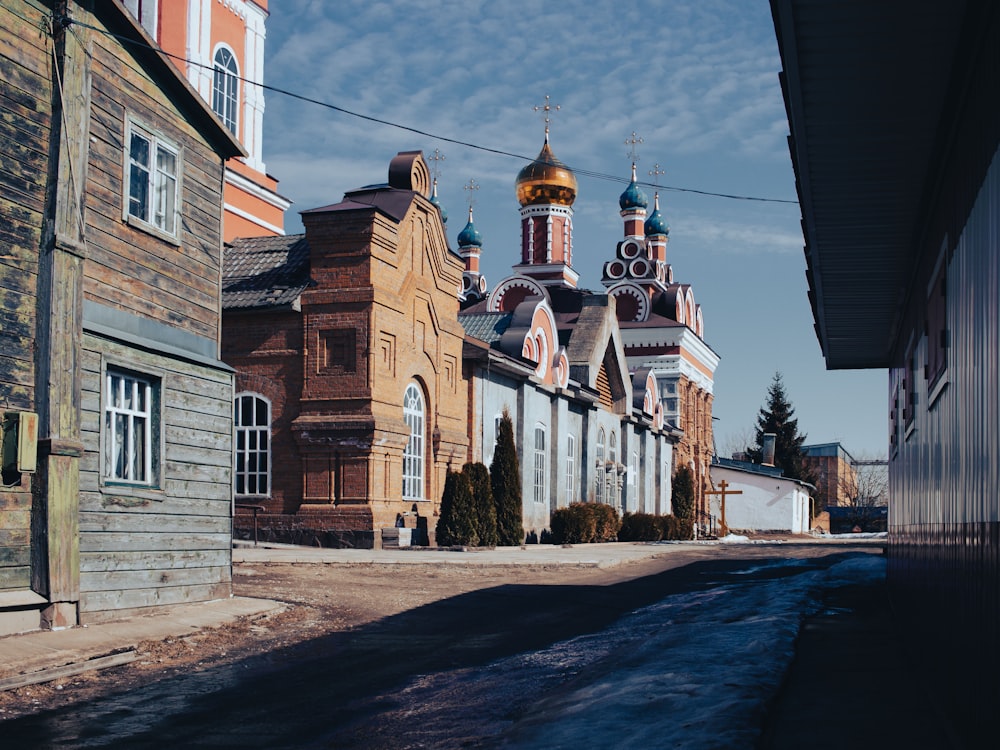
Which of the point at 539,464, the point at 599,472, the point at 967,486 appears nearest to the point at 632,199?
the point at 599,472

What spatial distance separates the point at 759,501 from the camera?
219ft

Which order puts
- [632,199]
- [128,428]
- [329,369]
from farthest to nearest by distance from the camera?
[632,199] < [329,369] < [128,428]

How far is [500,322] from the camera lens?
37.1m

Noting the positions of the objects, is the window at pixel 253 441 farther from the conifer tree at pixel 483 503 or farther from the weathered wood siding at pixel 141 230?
the weathered wood siding at pixel 141 230

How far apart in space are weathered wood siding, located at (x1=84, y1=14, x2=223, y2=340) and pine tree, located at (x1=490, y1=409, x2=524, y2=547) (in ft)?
52.1

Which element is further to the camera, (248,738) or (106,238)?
Answer: (106,238)

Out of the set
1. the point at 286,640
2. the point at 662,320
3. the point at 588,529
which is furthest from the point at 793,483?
the point at 286,640

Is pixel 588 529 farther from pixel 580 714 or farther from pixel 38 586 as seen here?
pixel 580 714

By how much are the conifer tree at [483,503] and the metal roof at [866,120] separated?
16.4 m

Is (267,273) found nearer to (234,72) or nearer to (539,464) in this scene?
(234,72)

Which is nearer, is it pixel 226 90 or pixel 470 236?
pixel 226 90

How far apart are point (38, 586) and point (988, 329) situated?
319 inches

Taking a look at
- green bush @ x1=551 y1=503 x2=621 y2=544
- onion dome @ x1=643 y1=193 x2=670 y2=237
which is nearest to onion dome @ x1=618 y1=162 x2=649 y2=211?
onion dome @ x1=643 y1=193 x2=670 y2=237

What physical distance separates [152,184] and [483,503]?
52.9ft
